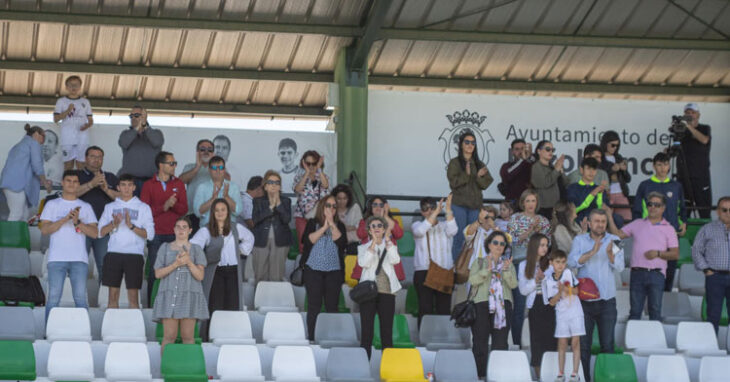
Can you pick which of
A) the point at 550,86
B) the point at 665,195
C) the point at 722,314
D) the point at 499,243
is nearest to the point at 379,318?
the point at 499,243

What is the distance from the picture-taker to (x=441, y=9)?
47.8 ft

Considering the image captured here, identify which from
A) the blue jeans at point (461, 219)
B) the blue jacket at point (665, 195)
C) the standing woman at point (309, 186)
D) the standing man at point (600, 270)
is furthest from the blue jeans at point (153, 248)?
the blue jacket at point (665, 195)

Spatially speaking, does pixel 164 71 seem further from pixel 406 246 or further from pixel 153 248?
pixel 153 248

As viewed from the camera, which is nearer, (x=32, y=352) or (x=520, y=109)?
(x=32, y=352)

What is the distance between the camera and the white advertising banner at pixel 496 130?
1453 centimetres

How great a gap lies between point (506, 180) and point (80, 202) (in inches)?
188

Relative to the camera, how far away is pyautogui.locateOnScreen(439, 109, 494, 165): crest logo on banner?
1463 cm

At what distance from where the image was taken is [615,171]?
1256cm

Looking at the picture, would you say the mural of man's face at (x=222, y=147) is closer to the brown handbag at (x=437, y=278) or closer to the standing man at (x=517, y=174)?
the standing man at (x=517, y=174)

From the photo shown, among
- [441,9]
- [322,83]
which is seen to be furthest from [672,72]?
[322,83]

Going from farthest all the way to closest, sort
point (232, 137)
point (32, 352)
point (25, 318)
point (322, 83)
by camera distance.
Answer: point (322, 83) < point (232, 137) < point (25, 318) < point (32, 352)

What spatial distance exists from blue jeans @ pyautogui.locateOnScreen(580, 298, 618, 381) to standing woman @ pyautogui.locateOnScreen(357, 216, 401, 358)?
67.6 inches

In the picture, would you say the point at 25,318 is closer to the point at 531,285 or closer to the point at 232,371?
the point at 232,371

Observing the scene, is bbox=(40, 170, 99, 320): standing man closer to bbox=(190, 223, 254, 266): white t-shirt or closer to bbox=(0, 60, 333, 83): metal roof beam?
bbox=(190, 223, 254, 266): white t-shirt
